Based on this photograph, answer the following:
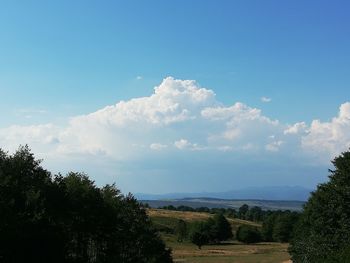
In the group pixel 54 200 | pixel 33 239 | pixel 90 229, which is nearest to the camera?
pixel 33 239

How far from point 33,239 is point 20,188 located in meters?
4.46

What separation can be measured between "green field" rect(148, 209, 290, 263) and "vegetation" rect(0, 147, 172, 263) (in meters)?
38.5

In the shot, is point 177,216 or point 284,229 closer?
point 284,229

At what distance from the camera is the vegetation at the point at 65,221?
41406mm

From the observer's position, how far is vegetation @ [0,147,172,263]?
41406mm

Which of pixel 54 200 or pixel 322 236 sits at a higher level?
pixel 54 200

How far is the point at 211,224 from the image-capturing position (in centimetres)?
15250

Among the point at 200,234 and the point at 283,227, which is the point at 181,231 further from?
the point at 283,227

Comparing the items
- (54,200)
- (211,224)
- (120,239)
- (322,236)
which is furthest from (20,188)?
(211,224)

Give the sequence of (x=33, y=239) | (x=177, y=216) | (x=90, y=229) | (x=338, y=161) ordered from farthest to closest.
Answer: (x=177, y=216)
(x=338, y=161)
(x=90, y=229)
(x=33, y=239)

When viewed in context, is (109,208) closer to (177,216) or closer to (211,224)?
(211,224)

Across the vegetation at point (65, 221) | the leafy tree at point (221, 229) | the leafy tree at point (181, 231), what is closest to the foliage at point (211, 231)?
the leafy tree at point (221, 229)

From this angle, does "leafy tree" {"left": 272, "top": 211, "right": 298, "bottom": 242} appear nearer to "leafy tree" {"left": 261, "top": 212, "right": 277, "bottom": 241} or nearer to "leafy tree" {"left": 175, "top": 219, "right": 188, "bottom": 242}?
"leafy tree" {"left": 261, "top": 212, "right": 277, "bottom": 241}

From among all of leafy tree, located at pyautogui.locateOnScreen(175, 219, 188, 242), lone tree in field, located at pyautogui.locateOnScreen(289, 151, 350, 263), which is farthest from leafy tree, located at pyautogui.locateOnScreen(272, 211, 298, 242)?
lone tree in field, located at pyautogui.locateOnScreen(289, 151, 350, 263)
